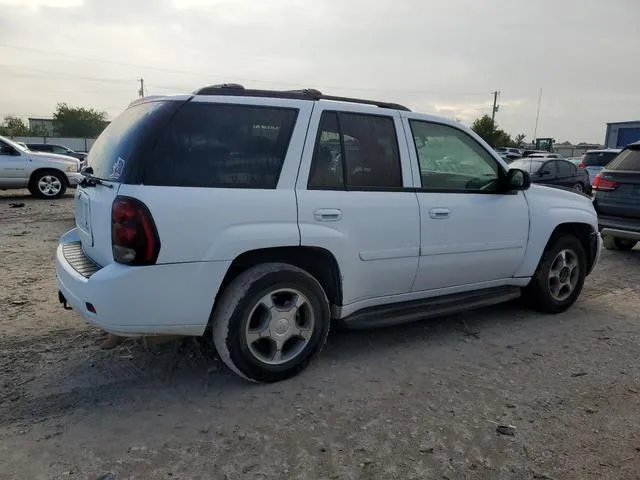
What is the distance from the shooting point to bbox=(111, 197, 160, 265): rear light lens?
2889 millimetres

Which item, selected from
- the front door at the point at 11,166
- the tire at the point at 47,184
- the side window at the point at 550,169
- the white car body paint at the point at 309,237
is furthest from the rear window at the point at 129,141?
the side window at the point at 550,169

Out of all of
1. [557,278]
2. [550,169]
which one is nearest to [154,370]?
[557,278]

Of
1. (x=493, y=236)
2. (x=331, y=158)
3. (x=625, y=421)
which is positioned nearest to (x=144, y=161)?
(x=331, y=158)

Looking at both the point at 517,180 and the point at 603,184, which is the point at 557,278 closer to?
the point at 517,180

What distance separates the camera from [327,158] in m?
3.56

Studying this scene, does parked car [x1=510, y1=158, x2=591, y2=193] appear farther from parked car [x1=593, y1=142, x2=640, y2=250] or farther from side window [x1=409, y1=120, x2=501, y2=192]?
side window [x1=409, y1=120, x2=501, y2=192]

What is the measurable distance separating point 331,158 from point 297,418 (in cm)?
169

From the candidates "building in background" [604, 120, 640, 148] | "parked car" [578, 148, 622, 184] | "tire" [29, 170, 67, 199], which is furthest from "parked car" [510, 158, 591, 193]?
"building in background" [604, 120, 640, 148]

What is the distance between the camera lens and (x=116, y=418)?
3000 mm

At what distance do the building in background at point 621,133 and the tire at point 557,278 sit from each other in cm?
2928

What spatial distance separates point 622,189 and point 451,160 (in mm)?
4652

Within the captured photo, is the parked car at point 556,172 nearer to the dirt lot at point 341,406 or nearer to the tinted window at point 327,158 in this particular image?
the dirt lot at point 341,406

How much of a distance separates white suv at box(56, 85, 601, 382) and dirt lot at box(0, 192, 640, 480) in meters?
0.36

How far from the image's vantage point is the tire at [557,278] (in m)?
4.91
